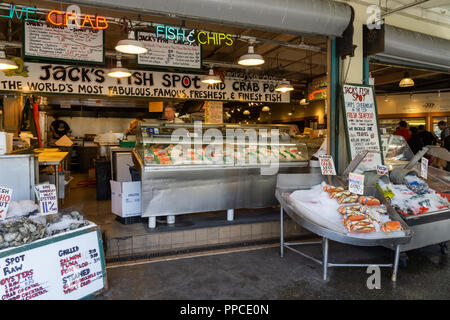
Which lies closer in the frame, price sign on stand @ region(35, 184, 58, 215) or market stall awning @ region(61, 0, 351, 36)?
price sign on stand @ region(35, 184, 58, 215)

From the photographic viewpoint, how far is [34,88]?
8.08m

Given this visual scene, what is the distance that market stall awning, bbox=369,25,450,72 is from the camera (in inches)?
233

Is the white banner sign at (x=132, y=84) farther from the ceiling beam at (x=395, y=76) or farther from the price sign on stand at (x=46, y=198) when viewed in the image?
the price sign on stand at (x=46, y=198)

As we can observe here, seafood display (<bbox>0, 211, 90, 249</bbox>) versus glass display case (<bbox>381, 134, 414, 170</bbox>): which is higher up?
glass display case (<bbox>381, 134, 414, 170</bbox>)

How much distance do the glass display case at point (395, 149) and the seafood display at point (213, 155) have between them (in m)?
1.80

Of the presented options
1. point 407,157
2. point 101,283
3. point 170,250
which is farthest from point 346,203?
point 407,157

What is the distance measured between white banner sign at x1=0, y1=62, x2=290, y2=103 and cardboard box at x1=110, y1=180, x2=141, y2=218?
190 inches

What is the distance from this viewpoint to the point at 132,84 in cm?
907

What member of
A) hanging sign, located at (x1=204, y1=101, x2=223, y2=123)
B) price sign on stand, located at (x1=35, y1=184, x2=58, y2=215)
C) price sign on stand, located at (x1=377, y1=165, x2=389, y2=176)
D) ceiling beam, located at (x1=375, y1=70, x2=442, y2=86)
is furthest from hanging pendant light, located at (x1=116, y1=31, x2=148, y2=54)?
ceiling beam, located at (x1=375, y1=70, x2=442, y2=86)

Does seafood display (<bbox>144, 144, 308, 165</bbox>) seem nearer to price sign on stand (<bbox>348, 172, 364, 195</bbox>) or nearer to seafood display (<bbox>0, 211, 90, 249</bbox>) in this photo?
seafood display (<bbox>0, 211, 90, 249</bbox>)

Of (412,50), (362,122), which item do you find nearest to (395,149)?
(362,122)

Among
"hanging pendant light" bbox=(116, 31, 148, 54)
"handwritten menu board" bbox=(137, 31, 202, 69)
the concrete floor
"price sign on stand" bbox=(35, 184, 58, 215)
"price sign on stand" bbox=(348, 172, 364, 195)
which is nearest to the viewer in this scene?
"price sign on stand" bbox=(35, 184, 58, 215)

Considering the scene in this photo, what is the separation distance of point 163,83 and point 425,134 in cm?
791

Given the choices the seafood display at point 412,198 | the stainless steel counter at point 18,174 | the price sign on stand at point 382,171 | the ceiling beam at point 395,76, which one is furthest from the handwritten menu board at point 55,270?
the ceiling beam at point 395,76
